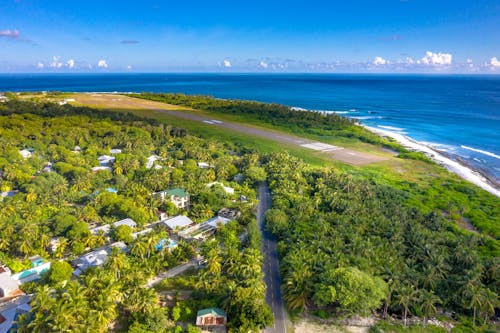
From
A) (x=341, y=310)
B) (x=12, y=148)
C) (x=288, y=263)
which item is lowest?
(x=341, y=310)

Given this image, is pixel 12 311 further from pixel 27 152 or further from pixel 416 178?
pixel 416 178

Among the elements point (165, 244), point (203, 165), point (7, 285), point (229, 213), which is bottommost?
point (7, 285)

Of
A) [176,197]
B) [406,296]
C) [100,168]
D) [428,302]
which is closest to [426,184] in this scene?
[428,302]

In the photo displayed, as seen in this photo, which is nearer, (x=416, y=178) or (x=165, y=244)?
(x=165, y=244)

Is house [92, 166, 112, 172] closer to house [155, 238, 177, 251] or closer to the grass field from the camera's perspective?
house [155, 238, 177, 251]

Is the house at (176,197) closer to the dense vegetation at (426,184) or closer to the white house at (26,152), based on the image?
the dense vegetation at (426,184)

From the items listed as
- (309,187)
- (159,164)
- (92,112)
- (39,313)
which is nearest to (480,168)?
(309,187)

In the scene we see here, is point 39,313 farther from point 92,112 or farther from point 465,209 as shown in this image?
point 92,112
